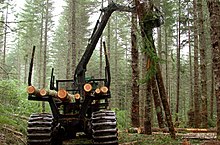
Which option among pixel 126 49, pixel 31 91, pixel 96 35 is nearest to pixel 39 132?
pixel 31 91

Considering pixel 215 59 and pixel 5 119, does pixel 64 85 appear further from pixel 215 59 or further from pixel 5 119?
pixel 215 59

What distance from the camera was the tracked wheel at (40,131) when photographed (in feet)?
23.0

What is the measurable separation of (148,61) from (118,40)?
4002cm

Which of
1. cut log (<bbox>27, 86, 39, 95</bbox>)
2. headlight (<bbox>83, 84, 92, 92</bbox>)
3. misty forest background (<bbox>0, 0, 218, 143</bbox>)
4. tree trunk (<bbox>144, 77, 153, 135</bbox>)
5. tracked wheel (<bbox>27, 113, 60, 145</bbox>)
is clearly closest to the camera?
cut log (<bbox>27, 86, 39, 95</bbox>)

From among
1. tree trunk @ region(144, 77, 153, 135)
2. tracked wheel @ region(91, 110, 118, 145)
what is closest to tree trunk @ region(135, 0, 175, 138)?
tree trunk @ region(144, 77, 153, 135)

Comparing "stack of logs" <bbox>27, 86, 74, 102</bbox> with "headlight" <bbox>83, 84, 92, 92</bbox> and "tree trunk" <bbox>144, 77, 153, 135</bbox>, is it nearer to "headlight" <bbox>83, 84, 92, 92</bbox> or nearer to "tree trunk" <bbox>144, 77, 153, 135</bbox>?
"headlight" <bbox>83, 84, 92, 92</bbox>

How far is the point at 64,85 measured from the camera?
1027cm

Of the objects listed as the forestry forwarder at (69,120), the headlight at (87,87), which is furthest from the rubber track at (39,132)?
the headlight at (87,87)

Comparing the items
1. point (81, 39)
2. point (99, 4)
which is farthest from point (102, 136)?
point (81, 39)

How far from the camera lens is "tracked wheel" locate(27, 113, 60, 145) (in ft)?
23.0

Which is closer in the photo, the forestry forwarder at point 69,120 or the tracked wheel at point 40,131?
the forestry forwarder at point 69,120

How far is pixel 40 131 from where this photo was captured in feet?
23.2

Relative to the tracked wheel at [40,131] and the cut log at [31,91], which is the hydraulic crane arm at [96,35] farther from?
the cut log at [31,91]

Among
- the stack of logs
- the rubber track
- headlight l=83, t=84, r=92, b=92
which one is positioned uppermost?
headlight l=83, t=84, r=92, b=92
